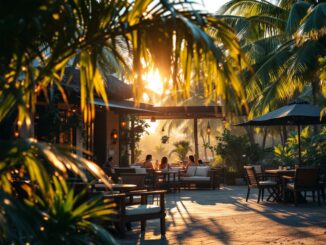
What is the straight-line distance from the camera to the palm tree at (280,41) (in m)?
14.9

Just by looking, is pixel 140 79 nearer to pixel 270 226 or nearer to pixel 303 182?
pixel 270 226

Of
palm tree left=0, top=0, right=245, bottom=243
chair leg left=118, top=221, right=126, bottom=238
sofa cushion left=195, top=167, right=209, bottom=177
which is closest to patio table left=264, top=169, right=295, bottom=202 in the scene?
sofa cushion left=195, top=167, right=209, bottom=177

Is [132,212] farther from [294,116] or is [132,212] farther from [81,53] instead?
[294,116]

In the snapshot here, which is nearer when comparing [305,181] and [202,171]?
[305,181]

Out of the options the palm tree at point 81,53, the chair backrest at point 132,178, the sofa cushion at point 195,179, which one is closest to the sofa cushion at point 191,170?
the sofa cushion at point 195,179

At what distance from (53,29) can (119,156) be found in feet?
54.0

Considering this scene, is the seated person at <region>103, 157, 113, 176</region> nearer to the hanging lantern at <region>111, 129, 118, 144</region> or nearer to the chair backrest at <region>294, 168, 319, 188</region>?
the chair backrest at <region>294, 168, 319, 188</region>

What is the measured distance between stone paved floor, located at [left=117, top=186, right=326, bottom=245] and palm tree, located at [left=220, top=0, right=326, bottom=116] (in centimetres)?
444

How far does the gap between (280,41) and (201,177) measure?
6224mm

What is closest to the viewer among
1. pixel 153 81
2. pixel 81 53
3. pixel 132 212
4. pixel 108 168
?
pixel 81 53

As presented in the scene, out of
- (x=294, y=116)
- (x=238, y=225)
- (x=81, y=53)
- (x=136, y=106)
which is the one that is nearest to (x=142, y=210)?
(x=238, y=225)

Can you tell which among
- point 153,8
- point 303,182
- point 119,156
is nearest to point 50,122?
point 303,182

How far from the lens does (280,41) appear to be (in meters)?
20.4

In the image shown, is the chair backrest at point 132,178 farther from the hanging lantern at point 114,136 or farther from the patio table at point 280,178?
the hanging lantern at point 114,136
